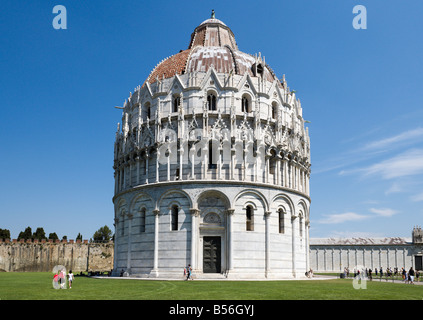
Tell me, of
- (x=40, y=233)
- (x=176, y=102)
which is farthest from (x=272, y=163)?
(x=40, y=233)

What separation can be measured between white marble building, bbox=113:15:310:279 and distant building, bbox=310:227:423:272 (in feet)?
140

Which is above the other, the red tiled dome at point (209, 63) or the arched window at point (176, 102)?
the red tiled dome at point (209, 63)

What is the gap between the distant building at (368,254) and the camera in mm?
87062

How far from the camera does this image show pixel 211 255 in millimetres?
41188

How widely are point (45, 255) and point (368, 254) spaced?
211ft

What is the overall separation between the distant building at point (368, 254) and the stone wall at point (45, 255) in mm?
42737

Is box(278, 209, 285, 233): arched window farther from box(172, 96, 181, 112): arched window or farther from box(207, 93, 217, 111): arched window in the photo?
box(172, 96, 181, 112): arched window

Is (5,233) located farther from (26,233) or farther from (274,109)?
(274,109)

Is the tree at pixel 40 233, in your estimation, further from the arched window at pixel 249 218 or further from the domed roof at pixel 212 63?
the arched window at pixel 249 218

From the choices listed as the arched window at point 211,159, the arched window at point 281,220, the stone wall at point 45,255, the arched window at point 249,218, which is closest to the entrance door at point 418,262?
the arched window at point 281,220

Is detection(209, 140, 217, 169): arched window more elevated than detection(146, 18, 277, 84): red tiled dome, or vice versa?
detection(146, 18, 277, 84): red tiled dome

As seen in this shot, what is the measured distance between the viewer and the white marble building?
136ft

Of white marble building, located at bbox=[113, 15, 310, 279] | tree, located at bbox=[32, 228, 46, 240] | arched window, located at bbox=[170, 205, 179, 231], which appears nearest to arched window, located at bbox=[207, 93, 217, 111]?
white marble building, located at bbox=[113, 15, 310, 279]
